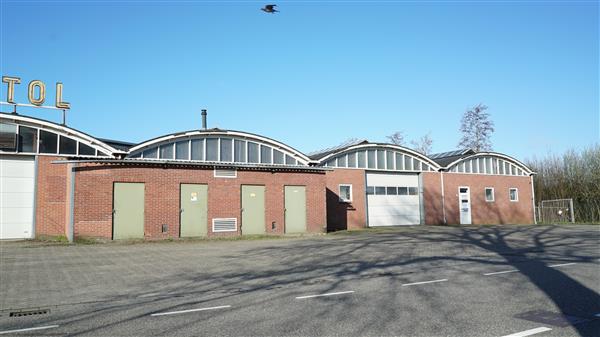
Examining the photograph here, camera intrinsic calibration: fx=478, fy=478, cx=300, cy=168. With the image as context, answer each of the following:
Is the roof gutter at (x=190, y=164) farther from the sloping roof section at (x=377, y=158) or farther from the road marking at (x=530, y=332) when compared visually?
the road marking at (x=530, y=332)

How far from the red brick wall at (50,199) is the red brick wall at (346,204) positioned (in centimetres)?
Answer: 1341

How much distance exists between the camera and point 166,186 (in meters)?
20.5

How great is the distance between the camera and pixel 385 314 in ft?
21.8

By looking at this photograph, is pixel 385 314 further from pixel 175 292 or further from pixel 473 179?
pixel 473 179

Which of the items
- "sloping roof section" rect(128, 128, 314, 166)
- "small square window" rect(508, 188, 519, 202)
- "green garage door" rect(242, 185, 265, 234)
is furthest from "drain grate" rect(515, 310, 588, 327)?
"small square window" rect(508, 188, 519, 202)

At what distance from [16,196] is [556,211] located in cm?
3554

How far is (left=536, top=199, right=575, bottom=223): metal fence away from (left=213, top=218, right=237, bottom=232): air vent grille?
2614 cm

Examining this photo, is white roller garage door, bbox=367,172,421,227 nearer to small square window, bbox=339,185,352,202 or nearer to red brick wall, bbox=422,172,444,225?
red brick wall, bbox=422,172,444,225

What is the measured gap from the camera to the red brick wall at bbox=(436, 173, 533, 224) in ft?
105

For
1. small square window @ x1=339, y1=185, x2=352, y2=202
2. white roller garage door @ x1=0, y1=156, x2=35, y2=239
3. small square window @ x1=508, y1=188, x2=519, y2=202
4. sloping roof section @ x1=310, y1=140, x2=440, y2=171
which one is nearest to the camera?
white roller garage door @ x1=0, y1=156, x2=35, y2=239

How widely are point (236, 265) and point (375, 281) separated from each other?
437cm

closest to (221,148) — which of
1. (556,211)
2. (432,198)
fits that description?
(432,198)

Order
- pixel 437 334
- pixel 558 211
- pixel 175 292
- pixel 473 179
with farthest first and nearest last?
pixel 558 211
pixel 473 179
pixel 175 292
pixel 437 334

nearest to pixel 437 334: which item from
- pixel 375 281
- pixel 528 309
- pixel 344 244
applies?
pixel 528 309
